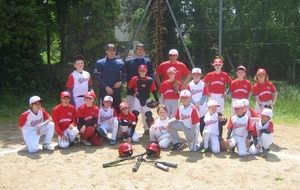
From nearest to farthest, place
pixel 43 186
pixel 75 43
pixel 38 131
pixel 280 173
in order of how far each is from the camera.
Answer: pixel 43 186
pixel 280 173
pixel 38 131
pixel 75 43

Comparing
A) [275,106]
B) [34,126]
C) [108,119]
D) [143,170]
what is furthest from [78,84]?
[275,106]

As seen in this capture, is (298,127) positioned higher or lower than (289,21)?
lower

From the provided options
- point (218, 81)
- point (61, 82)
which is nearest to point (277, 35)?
point (218, 81)

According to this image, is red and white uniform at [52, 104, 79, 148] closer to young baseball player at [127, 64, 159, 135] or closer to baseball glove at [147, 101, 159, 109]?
young baseball player at [127, 64, 159, 135]

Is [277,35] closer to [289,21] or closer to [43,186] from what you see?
[289,21]

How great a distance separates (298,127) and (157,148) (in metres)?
4.12

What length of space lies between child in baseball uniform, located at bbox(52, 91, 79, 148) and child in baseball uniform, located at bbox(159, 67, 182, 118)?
1.77m

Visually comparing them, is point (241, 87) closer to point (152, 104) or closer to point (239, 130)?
point (239, 130)

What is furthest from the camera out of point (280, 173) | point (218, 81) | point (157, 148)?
point (218, 81)

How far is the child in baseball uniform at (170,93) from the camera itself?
23.5ft

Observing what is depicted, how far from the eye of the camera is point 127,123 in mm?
7078

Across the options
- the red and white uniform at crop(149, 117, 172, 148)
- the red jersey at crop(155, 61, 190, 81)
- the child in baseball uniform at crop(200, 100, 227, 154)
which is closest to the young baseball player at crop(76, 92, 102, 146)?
the red and white uniform at crop(149, 117, 172, 148)

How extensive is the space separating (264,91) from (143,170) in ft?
10.5

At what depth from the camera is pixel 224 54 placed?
595 inches
